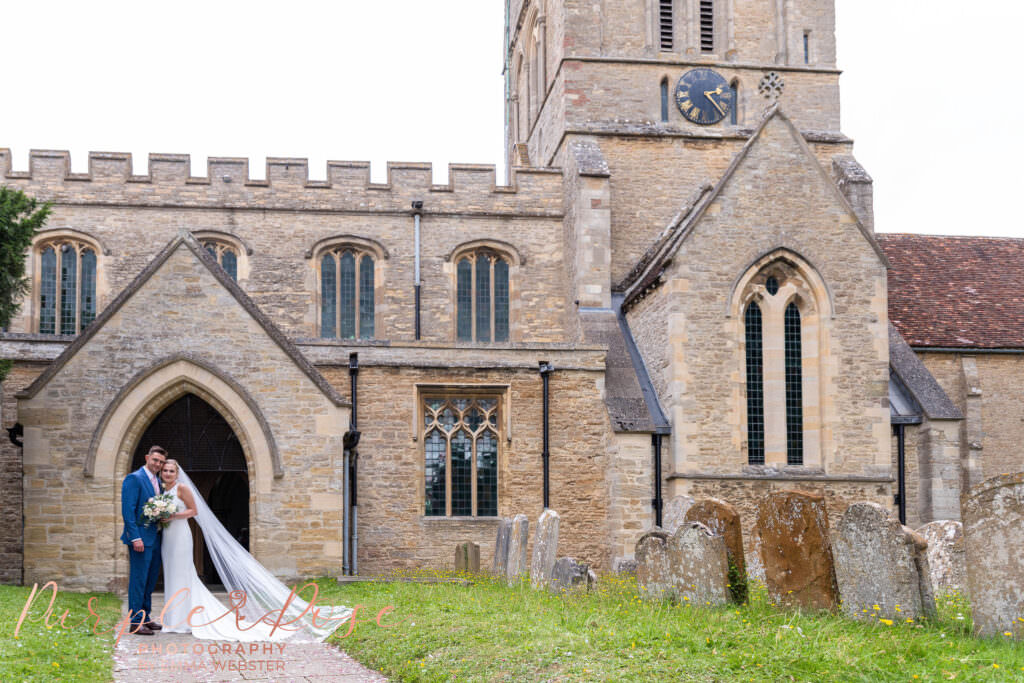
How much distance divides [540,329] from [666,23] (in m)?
8.35

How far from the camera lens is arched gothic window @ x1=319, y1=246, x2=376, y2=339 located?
95.4 feet

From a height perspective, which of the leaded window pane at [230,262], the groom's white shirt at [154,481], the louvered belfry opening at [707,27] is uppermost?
the louvered belfry opening at [707,27]

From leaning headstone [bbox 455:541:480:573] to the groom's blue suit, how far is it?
7.25 meters

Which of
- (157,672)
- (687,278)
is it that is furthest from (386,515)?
(157,672)

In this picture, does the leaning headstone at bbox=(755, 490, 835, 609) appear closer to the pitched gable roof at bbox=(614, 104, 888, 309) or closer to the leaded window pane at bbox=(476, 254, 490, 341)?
the pitched gable roof at bbox=(614, 104, 888, 309)

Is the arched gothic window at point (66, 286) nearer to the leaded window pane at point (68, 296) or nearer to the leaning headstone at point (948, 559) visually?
the leaded window pane at point (68, 296)

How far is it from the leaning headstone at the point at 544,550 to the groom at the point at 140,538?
4.55m

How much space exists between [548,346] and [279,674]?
13180 mm

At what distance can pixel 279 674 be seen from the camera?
10188mm

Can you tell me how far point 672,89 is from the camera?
30531 millimetres

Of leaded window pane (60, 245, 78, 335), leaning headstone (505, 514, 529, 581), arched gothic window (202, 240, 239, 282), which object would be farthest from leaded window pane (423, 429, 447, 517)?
leaded window pane (60, 245, 78, 335)

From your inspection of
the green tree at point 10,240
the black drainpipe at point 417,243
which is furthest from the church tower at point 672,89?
the green tree at point 10,240

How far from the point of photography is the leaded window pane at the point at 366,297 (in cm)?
2916

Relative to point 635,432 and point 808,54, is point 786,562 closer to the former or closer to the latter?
point 635,432
